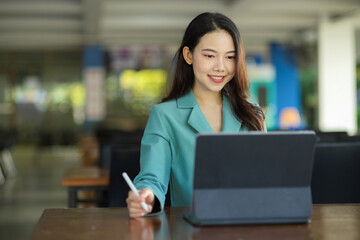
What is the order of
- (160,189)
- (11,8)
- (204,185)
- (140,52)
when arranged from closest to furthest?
(204,185)
(160,189)
(11,8)
(140,52)

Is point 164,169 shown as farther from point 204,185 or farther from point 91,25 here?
point 91,25

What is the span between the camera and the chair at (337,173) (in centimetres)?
309

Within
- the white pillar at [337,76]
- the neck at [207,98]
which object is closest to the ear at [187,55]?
the neck at [207,98]

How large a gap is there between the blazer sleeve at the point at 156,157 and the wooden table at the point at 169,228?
116mm

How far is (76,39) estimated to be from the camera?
15.2 m

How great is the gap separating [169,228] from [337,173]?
1.86 m

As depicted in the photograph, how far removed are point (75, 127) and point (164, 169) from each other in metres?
16.6

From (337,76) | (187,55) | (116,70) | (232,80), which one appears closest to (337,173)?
(232,80)

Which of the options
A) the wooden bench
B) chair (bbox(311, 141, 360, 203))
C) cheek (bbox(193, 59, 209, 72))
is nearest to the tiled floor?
the wooden bench

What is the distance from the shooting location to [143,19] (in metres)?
12.7

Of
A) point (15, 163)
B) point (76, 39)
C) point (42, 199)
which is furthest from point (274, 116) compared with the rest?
point (42, 199)

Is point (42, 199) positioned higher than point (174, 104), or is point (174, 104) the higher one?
point (174, 104)

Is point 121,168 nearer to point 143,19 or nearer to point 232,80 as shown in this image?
point 232,80

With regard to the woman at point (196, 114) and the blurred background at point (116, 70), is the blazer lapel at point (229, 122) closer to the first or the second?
the woman at point (196, 114)
